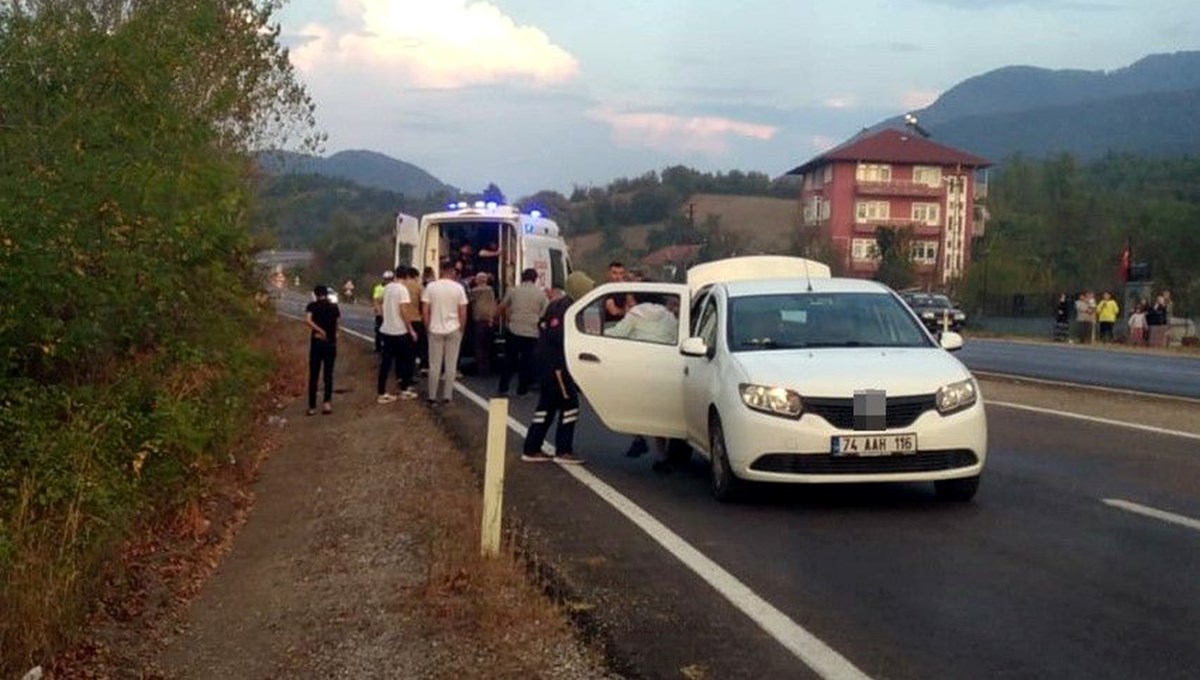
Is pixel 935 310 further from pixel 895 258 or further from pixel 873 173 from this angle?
pixel 873 173

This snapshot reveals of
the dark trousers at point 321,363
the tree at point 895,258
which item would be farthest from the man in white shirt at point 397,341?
the tree at point 895,258

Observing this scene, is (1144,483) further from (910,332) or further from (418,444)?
(418,444)

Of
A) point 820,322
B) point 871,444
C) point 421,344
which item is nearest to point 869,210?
point 421,344

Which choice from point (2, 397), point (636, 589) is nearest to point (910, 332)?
point (636, 589)

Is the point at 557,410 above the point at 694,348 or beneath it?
beneath

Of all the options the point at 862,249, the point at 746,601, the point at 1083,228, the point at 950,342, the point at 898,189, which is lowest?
the point at 746,601

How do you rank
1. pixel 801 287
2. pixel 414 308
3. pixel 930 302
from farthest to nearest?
pixel 930 302, pixel 414 308, pixel 801 287

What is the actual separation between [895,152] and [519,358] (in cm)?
7101

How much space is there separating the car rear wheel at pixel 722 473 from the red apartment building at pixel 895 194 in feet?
240

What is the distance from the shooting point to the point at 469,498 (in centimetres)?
1244

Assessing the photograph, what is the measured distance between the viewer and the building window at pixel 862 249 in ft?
274

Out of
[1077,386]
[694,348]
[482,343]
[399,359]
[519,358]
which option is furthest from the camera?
[482,343]

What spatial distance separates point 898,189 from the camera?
299 ft

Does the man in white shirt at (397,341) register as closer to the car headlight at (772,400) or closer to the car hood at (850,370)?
the car hood at (850,370)
